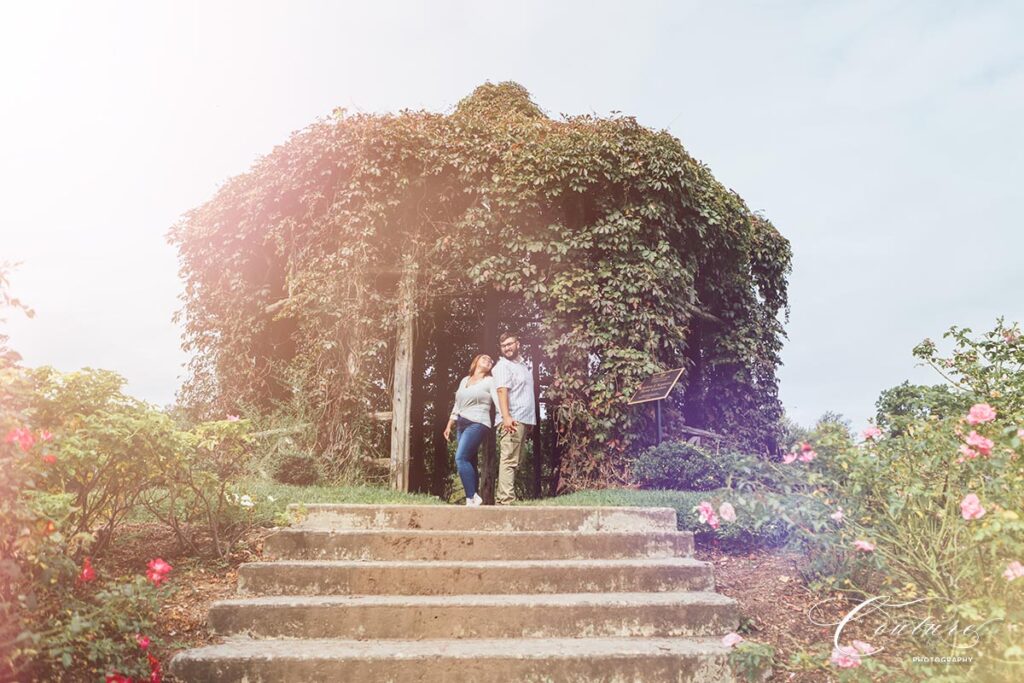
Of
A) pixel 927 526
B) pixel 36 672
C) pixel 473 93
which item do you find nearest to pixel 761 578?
pixel 927 526

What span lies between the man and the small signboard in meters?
1.52

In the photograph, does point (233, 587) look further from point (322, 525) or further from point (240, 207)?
point (240, 207)

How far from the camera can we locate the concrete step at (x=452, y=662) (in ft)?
11.9

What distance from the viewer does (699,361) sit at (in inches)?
423

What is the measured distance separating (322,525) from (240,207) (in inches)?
240

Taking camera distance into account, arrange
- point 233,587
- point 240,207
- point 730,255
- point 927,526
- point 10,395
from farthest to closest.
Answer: point 730,255 < point 240,207 < point 233,587 < point 927,526 < point 10,395

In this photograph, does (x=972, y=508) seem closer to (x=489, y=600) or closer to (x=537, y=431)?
(x=489, y=600)

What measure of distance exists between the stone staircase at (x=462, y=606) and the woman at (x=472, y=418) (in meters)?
1.33

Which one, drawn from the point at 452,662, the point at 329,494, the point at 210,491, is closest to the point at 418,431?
the point at 329,494

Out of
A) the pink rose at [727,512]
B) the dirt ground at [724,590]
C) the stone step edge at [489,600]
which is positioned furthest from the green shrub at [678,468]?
the stone step edge at [489,600]

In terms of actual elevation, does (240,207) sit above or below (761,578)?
above

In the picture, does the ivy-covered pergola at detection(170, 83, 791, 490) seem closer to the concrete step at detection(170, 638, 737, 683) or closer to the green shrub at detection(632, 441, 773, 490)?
the green shrub at detection(632, 441, 773, 490)

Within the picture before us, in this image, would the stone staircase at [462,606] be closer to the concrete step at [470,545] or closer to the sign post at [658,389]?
the concrete step at [470,545]

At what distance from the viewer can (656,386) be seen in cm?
807
